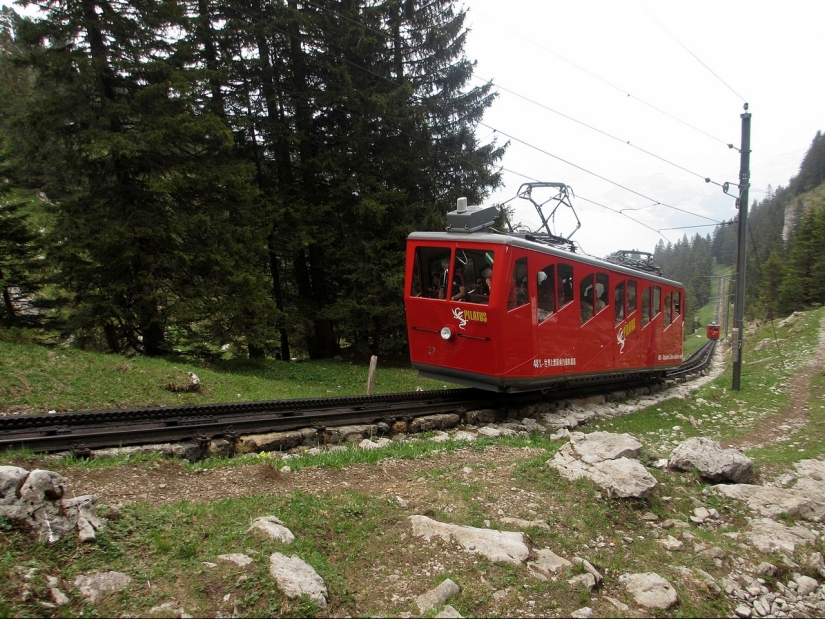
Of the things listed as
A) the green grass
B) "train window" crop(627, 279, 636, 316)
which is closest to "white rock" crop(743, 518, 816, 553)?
"train window" crop(627, 279, 636, 316)

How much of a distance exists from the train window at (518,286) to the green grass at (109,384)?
617cm

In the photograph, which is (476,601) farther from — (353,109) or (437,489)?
(353,109)

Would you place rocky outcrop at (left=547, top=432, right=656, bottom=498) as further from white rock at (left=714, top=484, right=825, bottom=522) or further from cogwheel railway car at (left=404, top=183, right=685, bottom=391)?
cogwheel railway car at (left=404, top=183, right=685, bottom=391)

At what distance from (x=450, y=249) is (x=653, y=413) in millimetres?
6830

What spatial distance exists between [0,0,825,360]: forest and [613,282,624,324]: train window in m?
8.17

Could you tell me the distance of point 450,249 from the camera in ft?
32.9

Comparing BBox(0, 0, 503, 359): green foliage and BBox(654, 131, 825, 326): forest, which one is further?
BBox(654, 131, 825, 326): forest

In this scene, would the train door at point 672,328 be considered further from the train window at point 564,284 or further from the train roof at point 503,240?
the train window at point 564,284

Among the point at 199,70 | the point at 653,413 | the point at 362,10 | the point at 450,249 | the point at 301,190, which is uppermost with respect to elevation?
the point at 362,10

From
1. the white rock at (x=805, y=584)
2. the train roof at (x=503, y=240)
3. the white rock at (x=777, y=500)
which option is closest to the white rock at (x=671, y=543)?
the white rock at (x=805, y=584)

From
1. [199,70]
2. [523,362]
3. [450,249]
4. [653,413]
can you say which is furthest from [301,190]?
[653,413]

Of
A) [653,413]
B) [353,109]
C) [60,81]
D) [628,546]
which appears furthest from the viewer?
[353,109]

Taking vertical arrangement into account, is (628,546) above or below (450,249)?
below

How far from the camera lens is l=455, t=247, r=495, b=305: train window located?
372 inches
